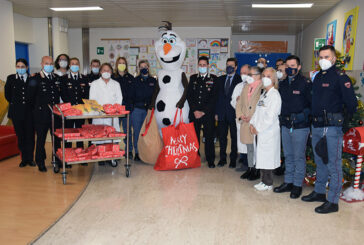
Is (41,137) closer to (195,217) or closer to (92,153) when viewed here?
(92,153)

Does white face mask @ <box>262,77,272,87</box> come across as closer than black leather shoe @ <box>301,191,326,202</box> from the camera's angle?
No

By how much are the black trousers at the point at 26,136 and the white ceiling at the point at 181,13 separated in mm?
2770

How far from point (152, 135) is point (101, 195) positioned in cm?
132

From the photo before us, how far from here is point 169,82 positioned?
4.87 meters

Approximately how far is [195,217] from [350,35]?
4.12 meters

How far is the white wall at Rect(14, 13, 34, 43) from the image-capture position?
754cm

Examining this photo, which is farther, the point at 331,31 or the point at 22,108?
the point at 331,31

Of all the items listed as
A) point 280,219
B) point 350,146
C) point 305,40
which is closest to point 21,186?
point 280,219

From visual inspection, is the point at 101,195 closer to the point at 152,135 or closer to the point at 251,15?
the point at 152,135

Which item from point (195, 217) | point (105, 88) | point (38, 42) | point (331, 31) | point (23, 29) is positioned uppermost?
point (23, 29)

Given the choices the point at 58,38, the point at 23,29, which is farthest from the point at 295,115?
the point at 23,29

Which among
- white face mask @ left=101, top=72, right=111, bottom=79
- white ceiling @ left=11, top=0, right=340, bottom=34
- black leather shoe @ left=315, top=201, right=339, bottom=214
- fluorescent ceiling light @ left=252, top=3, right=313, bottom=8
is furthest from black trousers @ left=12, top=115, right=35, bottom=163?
fluorescent ceiling light @ left=252, top=3, right=313, bottom=8

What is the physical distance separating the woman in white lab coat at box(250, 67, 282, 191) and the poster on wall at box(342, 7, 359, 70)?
2344 millimetres

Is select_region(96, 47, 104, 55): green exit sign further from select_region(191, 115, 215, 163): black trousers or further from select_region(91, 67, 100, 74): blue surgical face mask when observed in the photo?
select_region(191, 115, 215, 163): black trousers
